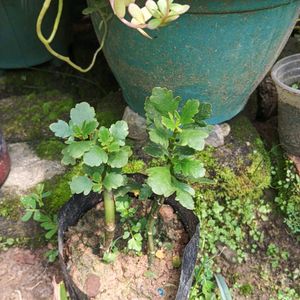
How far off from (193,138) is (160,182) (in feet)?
0.34

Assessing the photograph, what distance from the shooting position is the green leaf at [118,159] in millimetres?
967

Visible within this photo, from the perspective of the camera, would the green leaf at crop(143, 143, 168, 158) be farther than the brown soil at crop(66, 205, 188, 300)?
No

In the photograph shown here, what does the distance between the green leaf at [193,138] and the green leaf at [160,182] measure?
69mm

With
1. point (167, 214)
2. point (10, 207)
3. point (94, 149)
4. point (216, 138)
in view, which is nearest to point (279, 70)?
point (216, 138)

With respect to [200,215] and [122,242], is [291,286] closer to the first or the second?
[200,215]

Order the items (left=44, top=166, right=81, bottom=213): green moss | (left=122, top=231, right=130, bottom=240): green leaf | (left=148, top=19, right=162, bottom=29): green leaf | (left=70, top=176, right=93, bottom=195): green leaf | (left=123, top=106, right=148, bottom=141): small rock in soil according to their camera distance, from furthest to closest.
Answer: (left=123, top=106, right=148, bottom=141): small rock in soil → (left=44, top=166, right=81, bottom=213): green moss → (left=122, top=231, right=130, bottom=240): green leaf → (left=70, top=176, right=93, bottom=195): green leaf → (left=148, top=19, right=162, bottom=29): green leaf

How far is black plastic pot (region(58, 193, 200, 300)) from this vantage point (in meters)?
1.09

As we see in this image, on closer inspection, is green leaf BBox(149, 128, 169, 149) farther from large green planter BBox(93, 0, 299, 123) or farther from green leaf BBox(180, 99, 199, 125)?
large green planter BBox(93, 0, 299, 123)

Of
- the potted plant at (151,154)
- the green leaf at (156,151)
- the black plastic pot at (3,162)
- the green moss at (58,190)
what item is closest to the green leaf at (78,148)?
the potted plant at (151,154)

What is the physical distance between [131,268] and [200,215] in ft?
1.05

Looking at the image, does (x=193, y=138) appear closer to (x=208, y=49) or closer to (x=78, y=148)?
(x=78, y=148)

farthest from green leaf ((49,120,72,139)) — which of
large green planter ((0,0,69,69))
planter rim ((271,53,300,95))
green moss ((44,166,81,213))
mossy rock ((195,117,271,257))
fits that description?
large green planter ((0,0,69,69))

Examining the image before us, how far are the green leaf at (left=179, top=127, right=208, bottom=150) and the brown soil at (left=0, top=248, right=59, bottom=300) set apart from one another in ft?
2.04

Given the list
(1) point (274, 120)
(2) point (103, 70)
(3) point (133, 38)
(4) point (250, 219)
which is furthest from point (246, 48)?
(2) point (103, 70)
